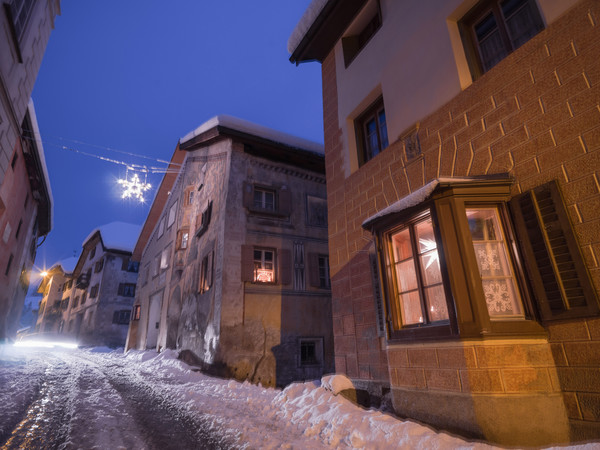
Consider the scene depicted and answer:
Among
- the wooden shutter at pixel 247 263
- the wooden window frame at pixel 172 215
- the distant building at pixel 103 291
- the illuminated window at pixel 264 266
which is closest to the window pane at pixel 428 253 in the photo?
the wooden shutter at pixel 247 263

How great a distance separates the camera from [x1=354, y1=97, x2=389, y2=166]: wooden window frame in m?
6.81

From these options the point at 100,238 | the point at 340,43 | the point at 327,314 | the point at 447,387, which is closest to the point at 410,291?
the point at 447,387

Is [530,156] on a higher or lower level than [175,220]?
lower

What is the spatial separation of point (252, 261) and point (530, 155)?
368 inches

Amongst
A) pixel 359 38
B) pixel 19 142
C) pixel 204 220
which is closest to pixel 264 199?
pixel 204 220

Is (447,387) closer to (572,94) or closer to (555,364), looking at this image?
(555,364)

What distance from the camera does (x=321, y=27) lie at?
851cm

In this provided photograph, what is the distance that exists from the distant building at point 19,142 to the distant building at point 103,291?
5.21 m

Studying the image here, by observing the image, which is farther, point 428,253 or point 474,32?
point 474,32

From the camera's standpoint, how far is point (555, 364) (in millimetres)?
3525

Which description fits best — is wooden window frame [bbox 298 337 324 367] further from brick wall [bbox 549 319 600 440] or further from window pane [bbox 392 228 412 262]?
brick wall [bbox 549 319 600 440]

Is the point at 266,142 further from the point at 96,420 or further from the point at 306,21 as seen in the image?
the point at 96,420

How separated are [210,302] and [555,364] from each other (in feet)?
33.7

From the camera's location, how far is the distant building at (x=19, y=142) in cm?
775
